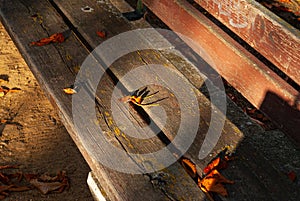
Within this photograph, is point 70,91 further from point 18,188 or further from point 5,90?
point 5,90

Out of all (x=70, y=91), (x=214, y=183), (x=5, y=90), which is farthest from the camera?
(x=5, y=90)

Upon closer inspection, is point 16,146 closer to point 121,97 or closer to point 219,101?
point 121,97

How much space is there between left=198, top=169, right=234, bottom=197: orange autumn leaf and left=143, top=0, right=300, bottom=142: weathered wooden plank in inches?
19.9

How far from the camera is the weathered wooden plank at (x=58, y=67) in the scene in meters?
1.92

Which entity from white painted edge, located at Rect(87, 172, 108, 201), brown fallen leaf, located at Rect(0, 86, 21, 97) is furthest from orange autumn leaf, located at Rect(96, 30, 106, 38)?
brown fallen leaf, located at Rect(0, 86, 21, 97)

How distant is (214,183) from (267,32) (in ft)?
2.69

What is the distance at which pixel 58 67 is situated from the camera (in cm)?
268

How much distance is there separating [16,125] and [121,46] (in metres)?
1.11

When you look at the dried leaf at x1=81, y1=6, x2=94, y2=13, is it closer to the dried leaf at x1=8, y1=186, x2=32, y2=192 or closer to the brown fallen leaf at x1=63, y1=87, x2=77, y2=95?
the brown fallen leaf at x1=63, y1=87, x2=77, y2=95

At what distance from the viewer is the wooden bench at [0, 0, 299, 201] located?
194 centimetres

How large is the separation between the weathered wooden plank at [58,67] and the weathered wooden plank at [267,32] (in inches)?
28.7

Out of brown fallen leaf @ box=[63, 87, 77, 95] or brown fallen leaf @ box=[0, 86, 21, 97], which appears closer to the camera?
brown fallen leaf @ box=[63, 87, 77, 95]

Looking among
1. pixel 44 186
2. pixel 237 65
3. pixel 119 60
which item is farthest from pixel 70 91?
pixel 237 65

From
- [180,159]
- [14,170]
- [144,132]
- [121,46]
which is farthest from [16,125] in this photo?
[180,159]
